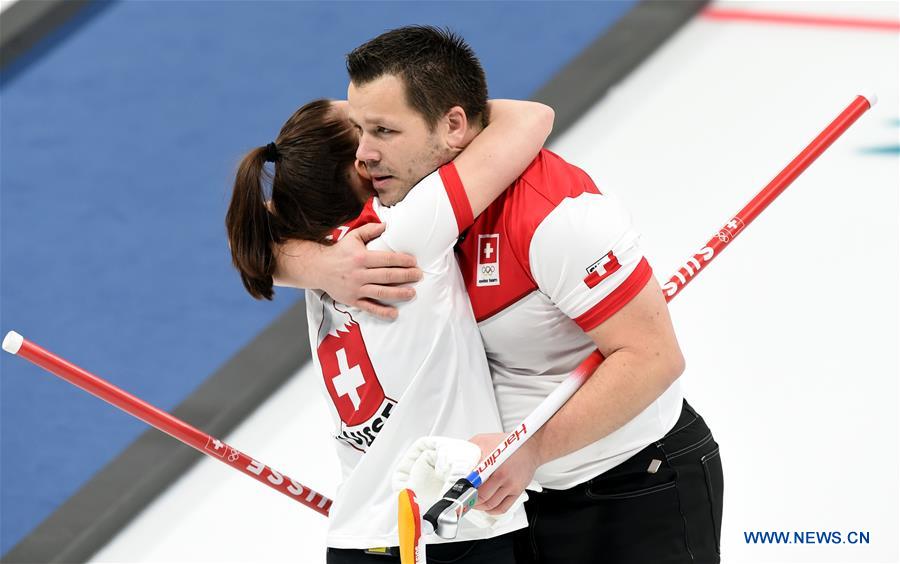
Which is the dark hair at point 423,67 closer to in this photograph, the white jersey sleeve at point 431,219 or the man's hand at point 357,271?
the white jersey sleeve at point 431,219

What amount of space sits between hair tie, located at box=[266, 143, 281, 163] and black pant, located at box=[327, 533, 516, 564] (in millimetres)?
661

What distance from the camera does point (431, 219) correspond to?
2037 millimetres

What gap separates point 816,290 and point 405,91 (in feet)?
7.60

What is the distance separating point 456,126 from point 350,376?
17.3 inches

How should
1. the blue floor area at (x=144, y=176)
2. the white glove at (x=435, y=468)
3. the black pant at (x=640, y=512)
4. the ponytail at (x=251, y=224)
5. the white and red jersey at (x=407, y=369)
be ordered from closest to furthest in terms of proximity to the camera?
1. the white glove at (x=435, y=468)
2. the white and red jersey at (x=407, y=369)
3. the ponytail at (x=251, y=224)
4. the black pant at (x=640, y=512)
5. the blue floor area at (x=144, y=176)

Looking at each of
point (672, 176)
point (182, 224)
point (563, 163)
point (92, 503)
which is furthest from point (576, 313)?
point (182, 224)

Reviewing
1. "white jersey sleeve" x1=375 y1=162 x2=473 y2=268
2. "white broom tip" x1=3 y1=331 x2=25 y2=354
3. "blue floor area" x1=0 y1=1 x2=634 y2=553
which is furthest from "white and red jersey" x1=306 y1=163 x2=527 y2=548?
"blue floor area" x1=0 y1=1 x2=634 y2=553

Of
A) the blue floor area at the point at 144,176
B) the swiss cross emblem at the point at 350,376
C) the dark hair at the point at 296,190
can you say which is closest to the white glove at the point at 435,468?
the swiss cross emblem at the point at 350,376

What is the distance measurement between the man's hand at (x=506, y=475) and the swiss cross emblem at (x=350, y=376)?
204 mm

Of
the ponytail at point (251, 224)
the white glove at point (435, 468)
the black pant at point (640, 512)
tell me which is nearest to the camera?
the white glove at point (435, 468)

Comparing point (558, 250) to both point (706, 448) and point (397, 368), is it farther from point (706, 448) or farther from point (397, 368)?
point (706, 448)

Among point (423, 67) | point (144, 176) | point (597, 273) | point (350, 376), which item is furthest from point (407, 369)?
point (144, 176)

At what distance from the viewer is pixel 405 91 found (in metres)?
2.09

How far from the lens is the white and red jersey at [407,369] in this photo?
6.74 feet
